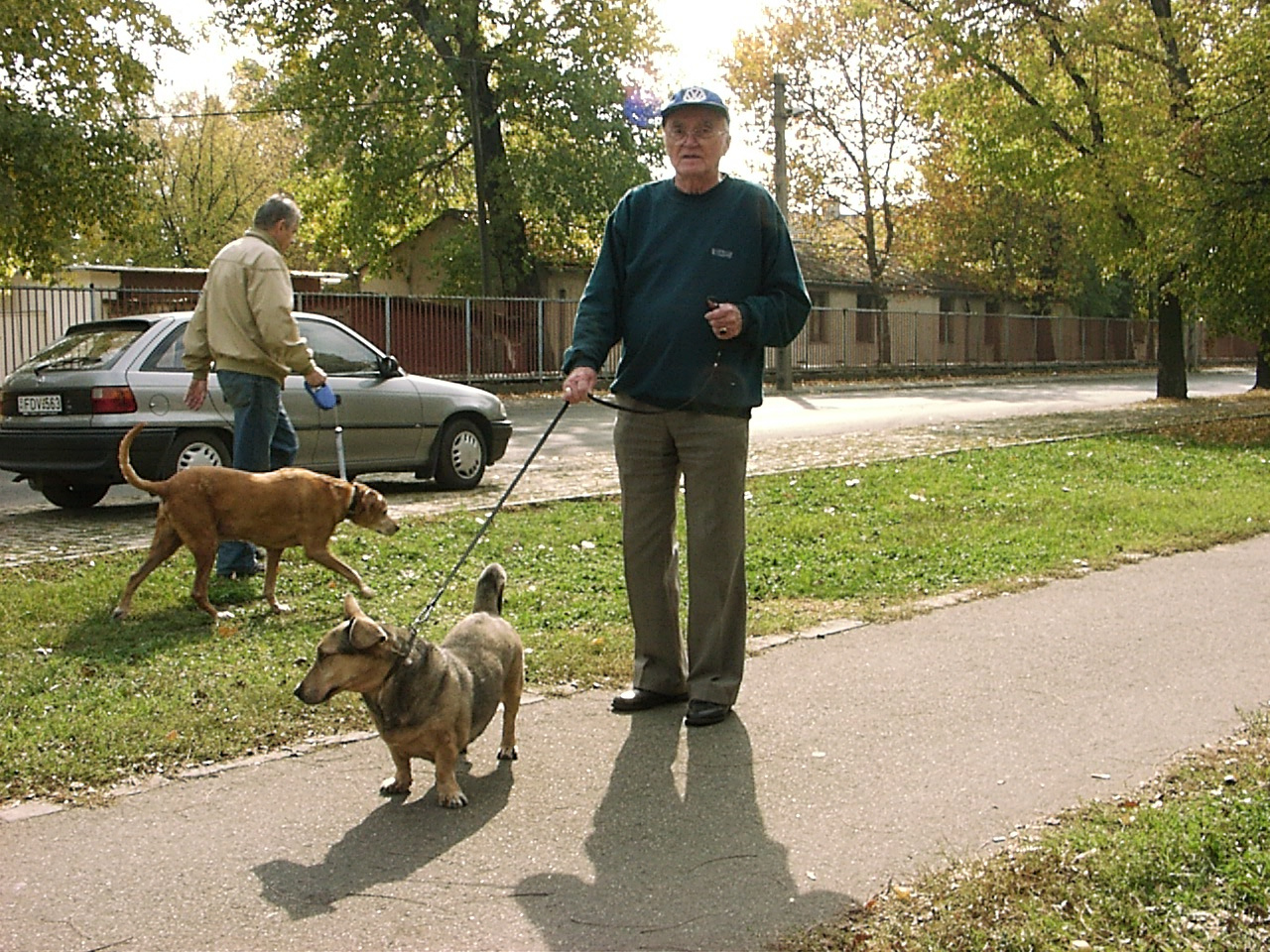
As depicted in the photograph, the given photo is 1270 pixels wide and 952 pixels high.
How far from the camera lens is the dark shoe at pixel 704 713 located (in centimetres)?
524

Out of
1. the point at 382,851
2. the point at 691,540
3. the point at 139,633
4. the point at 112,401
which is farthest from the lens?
the point at 112,401

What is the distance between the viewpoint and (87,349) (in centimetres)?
1096

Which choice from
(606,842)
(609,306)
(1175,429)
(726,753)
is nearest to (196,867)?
(606,842)

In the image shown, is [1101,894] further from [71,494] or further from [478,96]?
[478,96]

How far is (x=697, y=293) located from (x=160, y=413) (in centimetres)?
657

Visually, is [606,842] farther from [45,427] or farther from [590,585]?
[45,427]

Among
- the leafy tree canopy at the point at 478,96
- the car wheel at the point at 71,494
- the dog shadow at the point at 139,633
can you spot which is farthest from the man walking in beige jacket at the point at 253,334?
the leafy tree canopy at the point at 478,96

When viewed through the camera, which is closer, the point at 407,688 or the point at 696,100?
the point at 407,688

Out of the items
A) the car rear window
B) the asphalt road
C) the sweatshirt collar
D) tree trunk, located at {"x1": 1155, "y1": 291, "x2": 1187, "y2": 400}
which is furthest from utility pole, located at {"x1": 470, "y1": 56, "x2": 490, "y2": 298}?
the sweatshirt collar

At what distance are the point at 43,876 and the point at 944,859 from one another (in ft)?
7.92

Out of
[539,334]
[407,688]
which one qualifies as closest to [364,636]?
[407,688]

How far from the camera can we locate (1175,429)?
18594 millimetres

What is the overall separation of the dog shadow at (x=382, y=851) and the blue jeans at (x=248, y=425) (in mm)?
3754

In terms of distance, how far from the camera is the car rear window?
10797 millimetres
